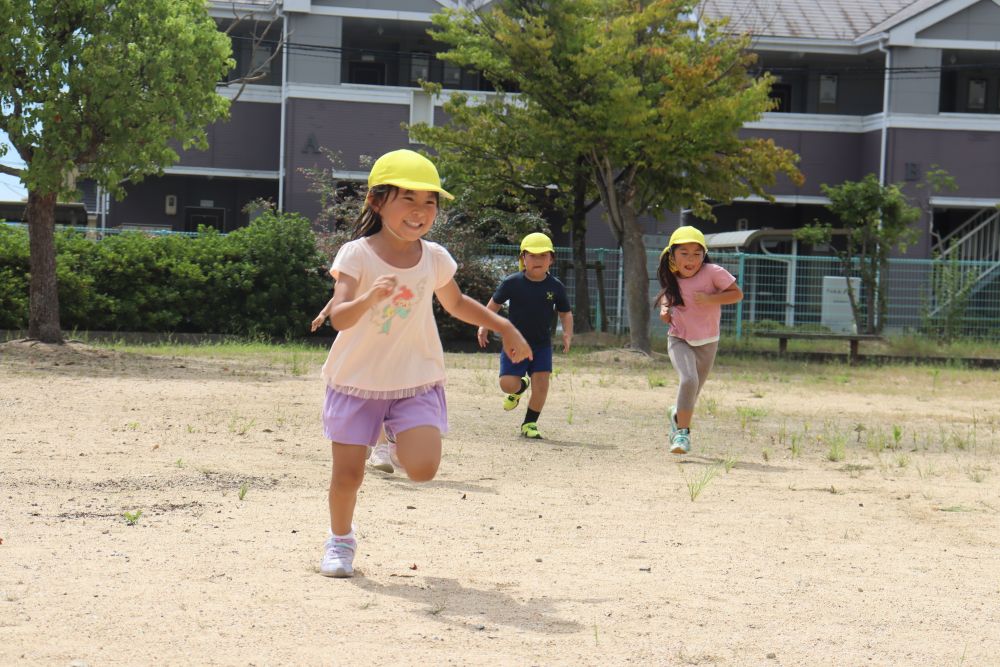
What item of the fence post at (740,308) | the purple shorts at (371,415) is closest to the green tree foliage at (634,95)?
the fence post at (740,308)

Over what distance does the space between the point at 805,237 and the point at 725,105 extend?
16.9 feet

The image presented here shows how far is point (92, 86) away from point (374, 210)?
11.7 meters

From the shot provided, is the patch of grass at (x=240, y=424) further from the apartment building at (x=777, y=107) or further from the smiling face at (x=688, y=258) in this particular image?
the apartment building at (x=777, y=107)

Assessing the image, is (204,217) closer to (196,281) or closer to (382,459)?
(196,281)

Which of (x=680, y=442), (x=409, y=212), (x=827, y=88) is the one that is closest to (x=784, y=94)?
(x=827, y=88)

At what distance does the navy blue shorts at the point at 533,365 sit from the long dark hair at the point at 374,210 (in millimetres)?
4895

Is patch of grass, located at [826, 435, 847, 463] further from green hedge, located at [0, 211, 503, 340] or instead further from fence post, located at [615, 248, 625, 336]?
fence post, located at [615, 248, 625, 336]

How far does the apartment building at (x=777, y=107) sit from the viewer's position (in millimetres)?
29703

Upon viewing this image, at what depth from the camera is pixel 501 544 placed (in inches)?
234

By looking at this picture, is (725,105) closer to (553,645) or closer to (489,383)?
(489,383)

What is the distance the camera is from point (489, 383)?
15.4 metres

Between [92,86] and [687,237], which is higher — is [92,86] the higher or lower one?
the higher one

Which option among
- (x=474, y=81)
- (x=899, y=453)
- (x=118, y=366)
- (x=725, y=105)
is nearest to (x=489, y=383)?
(x=118, y=366)

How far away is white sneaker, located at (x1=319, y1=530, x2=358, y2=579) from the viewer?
5102mm
